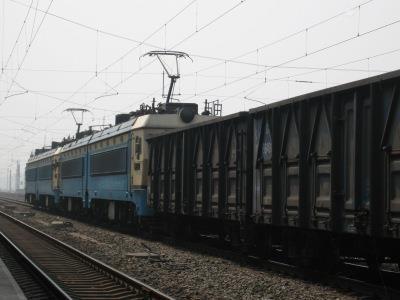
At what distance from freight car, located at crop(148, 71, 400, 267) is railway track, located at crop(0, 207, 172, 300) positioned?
2.68 metres

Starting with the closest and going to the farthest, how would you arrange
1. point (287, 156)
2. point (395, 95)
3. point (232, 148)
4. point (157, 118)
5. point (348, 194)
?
1. point (395, 95)
2. point (348, 194)
3. point (287, 156)
4. point (232, 148)
5. point (157, 118)

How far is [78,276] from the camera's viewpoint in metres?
12.9

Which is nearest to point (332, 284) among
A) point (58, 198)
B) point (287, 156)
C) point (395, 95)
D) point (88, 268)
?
point (287, 156)

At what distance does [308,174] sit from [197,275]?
2.90 meters

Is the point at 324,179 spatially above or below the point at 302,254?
above

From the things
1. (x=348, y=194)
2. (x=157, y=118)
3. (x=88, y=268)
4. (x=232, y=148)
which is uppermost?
(x=157, y=118)

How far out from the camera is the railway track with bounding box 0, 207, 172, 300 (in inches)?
413

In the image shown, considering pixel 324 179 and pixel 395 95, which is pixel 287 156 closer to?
pixel 324 179

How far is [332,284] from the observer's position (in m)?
10.5

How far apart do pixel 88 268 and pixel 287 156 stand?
4964 millimetres

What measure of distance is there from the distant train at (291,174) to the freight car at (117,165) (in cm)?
9

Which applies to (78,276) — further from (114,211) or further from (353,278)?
(114,211)

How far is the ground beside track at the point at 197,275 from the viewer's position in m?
10.0

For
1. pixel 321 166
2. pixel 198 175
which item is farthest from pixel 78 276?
pixel 321 166
